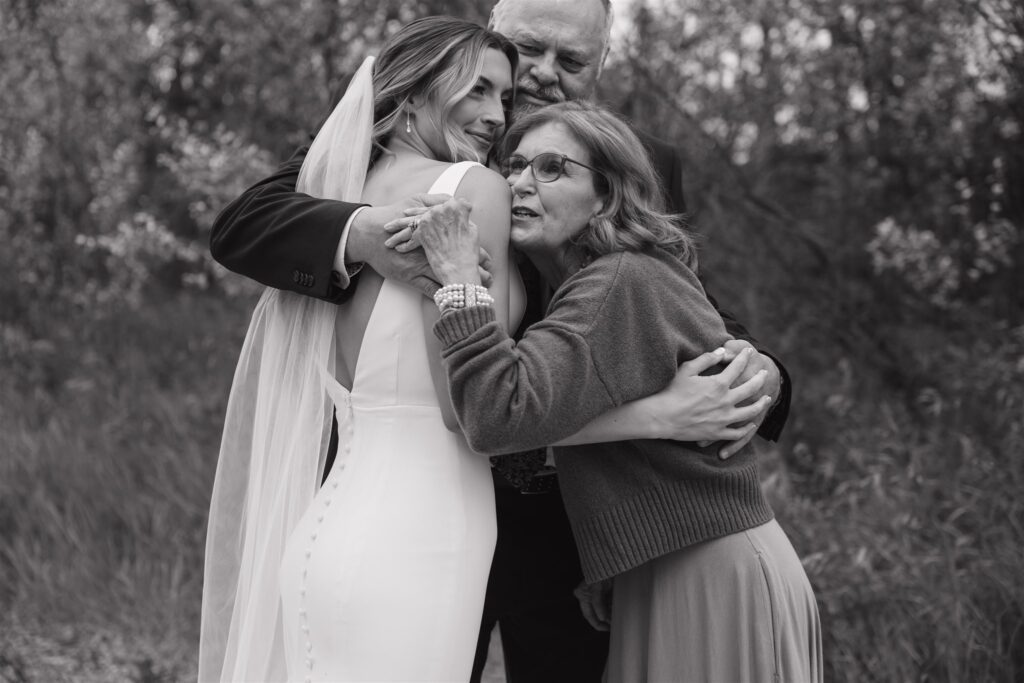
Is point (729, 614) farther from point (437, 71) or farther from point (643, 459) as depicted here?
point (437, 71)

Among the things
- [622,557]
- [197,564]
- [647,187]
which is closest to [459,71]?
[647,187]

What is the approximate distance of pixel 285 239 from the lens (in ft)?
7.98

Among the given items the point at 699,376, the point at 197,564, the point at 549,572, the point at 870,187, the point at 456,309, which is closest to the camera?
the point at 456,309

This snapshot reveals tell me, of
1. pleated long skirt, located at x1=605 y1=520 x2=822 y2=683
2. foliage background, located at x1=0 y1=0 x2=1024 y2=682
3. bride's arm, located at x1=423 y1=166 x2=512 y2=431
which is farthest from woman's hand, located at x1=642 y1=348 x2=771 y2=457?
foliage background, located at x1=0 y1=0 x2=1024 y2=682

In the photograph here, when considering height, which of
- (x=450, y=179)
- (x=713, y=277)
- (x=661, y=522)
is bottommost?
(x=713, y=277)

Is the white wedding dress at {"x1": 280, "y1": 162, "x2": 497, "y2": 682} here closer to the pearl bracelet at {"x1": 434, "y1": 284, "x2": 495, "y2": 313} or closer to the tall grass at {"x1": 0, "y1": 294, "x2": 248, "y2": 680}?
the pearl bracelet at {"x1": 434, "y1": 284, "x2": 495, "y2": 313}

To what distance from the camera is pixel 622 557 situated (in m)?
2.36

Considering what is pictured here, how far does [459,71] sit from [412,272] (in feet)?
1.67

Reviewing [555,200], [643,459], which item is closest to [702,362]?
[643,459]

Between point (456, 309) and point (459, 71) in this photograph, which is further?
point (459, 71)

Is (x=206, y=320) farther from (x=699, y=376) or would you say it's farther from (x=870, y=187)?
(x=699, y=376)

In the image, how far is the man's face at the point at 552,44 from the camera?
311 cm

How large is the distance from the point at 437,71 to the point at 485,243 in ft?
1.44

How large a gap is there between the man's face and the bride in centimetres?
44
